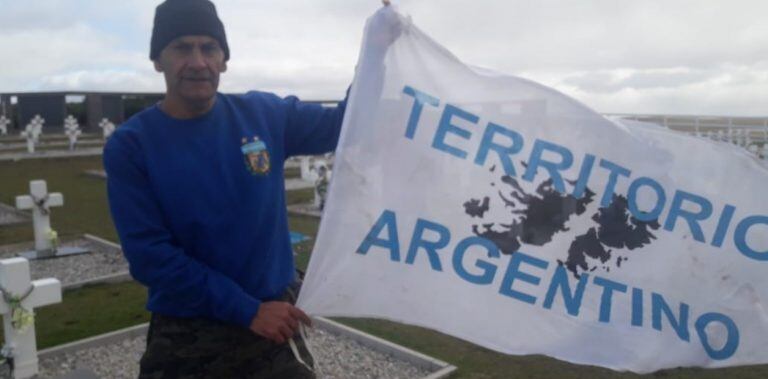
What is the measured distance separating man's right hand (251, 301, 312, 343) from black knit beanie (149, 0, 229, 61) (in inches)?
41.0

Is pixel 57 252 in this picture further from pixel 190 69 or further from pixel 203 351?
pixel 190 69

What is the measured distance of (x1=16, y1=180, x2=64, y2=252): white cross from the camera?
30.0 ft

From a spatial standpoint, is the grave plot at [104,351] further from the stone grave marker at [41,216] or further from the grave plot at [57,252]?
the stone grave marker at [41,216]

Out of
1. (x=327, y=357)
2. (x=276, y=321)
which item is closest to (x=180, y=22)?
(x=276, y=321)

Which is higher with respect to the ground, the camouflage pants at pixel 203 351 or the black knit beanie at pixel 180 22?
the black knit beanie at pixel 180 22

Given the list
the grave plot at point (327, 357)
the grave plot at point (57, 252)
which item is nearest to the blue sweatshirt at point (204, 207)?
the grave plot at point (327, 357)

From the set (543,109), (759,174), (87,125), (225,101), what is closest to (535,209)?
(543,109)

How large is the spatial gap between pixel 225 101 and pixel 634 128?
6.01 ft

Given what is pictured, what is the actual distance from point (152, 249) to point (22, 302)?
10.4ft

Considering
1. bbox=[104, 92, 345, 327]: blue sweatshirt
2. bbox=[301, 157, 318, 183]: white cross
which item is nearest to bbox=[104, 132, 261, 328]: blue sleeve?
bbox=[104, 92, 345, 327]: blue sweatshirt

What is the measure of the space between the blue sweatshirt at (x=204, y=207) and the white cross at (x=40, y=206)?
7.59 m

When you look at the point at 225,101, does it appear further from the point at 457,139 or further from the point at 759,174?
the point at 759,174

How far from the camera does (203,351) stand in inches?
103

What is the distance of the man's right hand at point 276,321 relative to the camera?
2.49 m
